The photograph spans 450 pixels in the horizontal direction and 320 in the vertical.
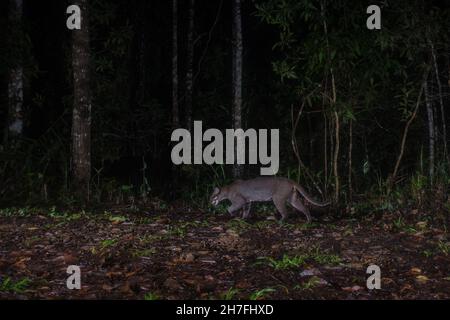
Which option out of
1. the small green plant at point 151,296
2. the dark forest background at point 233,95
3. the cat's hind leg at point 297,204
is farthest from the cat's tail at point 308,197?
the small green plant at point 151,296

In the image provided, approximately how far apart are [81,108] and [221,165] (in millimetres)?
2844

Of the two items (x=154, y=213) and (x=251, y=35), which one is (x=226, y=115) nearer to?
(x=251, y=35)

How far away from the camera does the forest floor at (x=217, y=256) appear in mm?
6172

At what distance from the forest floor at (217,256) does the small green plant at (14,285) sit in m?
0.01

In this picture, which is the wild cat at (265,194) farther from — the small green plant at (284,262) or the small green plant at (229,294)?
the small green plant at (229,294)

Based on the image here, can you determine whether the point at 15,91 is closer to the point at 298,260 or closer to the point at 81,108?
the point at 81,108

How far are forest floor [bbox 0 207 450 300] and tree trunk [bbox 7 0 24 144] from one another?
3808 millimetres

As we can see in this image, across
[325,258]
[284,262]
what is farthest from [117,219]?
[325,258]

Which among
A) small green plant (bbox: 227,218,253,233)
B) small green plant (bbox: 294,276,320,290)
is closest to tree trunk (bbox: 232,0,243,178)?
small green plant (bbox: 227,218,253,233)

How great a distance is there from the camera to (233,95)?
12.7 metres

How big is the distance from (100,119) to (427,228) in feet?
26.9

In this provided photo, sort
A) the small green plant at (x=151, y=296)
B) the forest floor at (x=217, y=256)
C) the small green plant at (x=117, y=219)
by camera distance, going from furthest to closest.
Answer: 1. the small green plant at (x=117, y=219)
2. the forest floor at (x=217, y=256)
3. the small green plant at (x=151, y=296)

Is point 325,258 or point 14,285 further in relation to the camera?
point 325,258

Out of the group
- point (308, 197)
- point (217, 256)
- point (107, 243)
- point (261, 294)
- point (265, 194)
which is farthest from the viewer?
point (265, 194)
